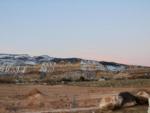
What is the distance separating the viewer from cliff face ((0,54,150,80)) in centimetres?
6631

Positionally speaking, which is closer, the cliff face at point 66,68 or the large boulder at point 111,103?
the large boulder at point 111,103

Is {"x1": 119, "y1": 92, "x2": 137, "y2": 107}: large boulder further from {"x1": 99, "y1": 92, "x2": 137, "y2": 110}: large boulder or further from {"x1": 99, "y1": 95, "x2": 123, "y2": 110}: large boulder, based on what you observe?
{"x1": 99, "y1": 95, "x2": 123, "y2": 110}: large boulder

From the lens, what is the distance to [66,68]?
69.2 metres

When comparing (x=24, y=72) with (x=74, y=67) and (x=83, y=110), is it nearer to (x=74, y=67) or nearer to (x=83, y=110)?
(x=74, y=67)

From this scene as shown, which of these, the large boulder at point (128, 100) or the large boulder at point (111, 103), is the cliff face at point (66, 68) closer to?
the large boulder at point (128, 100)

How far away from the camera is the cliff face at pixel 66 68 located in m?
66.3

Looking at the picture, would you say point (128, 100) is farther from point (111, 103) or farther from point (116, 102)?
point (111, 103)

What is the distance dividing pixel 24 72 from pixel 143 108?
4490 centimetres

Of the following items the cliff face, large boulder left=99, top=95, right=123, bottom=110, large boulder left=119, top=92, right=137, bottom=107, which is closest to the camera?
large boulder left=99, top=95, right=123, bottom=110

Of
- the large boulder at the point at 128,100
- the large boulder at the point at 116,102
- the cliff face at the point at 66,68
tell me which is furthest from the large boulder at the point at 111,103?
the cliff face at the point at 66,68

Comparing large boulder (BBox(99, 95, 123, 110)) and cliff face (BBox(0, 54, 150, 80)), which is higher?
cliff face (BBox(0, 54, 150, 80))

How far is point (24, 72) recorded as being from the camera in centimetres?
6900

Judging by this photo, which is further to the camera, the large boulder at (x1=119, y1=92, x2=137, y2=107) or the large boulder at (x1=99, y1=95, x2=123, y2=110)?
the large boulder at (x1=119, y1=92, x2=137, y2=107)

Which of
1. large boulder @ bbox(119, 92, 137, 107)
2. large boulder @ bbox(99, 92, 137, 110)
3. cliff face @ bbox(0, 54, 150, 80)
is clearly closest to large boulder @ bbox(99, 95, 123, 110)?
large boulder @ bbox(99, 92, 137, 110)
